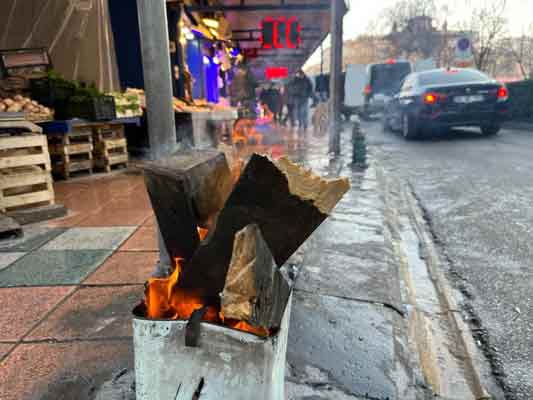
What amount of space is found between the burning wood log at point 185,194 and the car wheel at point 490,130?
37.4 feet

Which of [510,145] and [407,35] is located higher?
[407,35]

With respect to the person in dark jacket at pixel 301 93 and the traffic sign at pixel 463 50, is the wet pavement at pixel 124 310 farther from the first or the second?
the traffic sign at pixel 463 50

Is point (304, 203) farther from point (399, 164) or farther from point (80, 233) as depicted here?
point (399, 164)

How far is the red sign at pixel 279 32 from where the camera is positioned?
1270cm

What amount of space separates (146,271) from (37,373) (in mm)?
1144

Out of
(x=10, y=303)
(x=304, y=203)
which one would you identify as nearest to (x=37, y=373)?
(x=10, y=303)

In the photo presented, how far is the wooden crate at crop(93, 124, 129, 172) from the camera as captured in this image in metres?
6.84

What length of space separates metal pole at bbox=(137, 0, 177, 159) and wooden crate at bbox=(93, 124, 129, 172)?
5.05 metres

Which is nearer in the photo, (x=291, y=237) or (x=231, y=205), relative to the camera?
(x=231, y=205)

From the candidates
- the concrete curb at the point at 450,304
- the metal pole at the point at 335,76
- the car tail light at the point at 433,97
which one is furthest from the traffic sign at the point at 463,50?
the concrete curb at the point at 450,304

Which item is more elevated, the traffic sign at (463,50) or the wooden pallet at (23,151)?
the traffic sign at (463,50)

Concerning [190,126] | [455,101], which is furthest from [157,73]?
[455,101]

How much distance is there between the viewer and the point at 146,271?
116 inches

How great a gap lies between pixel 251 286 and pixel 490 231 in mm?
3871
